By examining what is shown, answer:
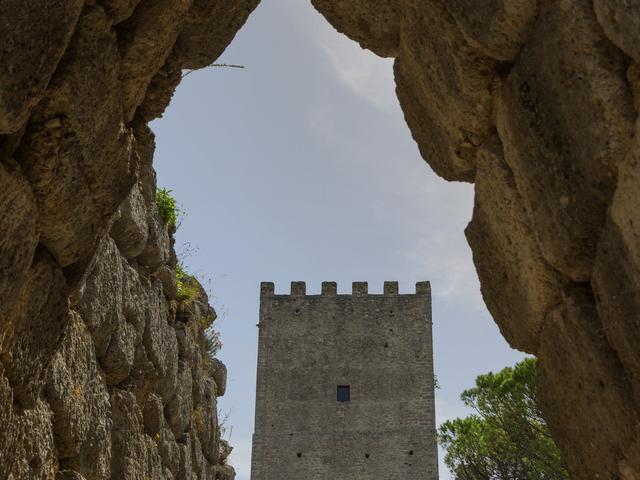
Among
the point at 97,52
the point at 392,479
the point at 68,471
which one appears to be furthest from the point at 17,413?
the point at 392,479

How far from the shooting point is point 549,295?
293 centimetres

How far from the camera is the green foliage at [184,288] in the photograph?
5.99 metres

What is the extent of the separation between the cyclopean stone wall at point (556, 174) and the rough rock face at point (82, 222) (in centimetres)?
111

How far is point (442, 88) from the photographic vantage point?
3305 millimetres

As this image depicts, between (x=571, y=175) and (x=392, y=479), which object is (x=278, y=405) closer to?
(x=392, y=479)

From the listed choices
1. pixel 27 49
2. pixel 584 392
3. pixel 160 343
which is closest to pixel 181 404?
pixel 160 343

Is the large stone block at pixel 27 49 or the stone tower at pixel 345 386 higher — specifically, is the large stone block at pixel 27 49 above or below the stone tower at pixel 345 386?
below

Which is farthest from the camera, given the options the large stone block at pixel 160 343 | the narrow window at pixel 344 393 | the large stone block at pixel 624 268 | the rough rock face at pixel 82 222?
the narrow window at pixel 344 393

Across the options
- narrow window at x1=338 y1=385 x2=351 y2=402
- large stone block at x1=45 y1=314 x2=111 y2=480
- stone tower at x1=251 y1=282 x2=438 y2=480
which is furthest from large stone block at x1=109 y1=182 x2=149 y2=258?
narrow window at x1=338 y1=385 x2=351 y2=402

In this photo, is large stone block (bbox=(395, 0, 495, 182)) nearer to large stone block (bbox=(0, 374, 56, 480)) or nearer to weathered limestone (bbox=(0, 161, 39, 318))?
weathered limestone (bbox=(0, 161, 39, 318))

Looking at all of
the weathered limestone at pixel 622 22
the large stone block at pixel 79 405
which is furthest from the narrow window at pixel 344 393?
the weathered limestone at pixel 622 22

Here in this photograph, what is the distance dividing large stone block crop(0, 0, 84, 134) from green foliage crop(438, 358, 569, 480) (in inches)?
599

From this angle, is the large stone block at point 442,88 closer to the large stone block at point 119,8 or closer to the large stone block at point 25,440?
the large stone block at point 119,8

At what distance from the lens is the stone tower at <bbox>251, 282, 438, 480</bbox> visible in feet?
80.9
